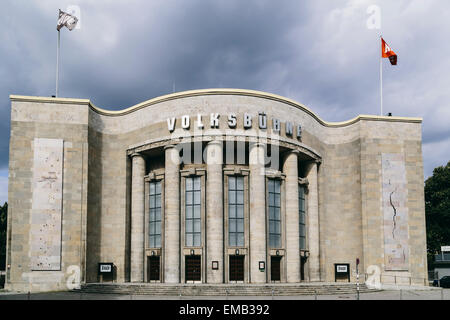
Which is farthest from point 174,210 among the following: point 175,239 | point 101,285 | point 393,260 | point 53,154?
point 393,260

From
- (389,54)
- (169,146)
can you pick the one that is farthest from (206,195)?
(389,54)

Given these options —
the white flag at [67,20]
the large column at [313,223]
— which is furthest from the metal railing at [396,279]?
the white flag at [67,20]

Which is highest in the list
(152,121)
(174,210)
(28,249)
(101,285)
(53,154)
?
(152,121)

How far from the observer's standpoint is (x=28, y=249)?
4847 centimetres

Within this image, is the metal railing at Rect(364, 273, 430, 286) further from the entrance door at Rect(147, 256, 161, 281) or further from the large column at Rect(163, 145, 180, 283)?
the entrance door at Rect(147, 256, 161, 281)

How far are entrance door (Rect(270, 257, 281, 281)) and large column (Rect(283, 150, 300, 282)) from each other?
1027mm

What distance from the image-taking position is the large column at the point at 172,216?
4925 centimetres

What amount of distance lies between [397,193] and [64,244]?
119 ft

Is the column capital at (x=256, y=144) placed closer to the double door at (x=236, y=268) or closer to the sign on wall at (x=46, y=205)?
the double door at (x=236, y=268)

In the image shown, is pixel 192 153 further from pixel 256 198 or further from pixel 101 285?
pixel 101 285

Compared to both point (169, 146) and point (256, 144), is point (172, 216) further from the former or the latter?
point (256, 144)

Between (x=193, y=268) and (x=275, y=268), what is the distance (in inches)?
342

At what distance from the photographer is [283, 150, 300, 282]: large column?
169 ft
